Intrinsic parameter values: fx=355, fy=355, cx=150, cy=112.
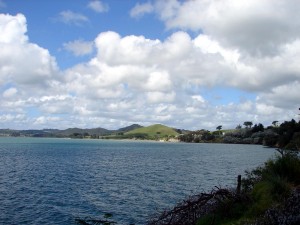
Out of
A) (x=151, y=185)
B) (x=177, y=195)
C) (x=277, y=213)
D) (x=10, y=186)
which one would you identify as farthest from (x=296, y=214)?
(x=10, y=186)

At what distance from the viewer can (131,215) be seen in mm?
41688

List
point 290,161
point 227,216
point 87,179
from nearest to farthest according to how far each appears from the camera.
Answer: point 227,216
point 290,161
point 87,179

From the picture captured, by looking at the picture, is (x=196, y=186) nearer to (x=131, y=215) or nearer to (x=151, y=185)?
(x=151, y=185)

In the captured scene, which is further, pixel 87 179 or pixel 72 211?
pixel 87 179

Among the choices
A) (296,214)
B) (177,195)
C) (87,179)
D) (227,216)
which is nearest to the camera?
(296,214)

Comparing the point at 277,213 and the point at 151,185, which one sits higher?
the point at 277,213

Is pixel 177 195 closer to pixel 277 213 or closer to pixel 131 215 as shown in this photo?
pixel 131 215

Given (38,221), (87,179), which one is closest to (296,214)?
(38,221)

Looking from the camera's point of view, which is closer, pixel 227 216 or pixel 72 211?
pixel 227 216

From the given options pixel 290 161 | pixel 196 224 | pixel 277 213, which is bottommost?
pixel 196 224

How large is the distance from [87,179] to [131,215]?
37054mm

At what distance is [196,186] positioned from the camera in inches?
2537

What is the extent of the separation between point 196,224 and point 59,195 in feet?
132

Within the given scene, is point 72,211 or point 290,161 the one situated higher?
point 290,161
